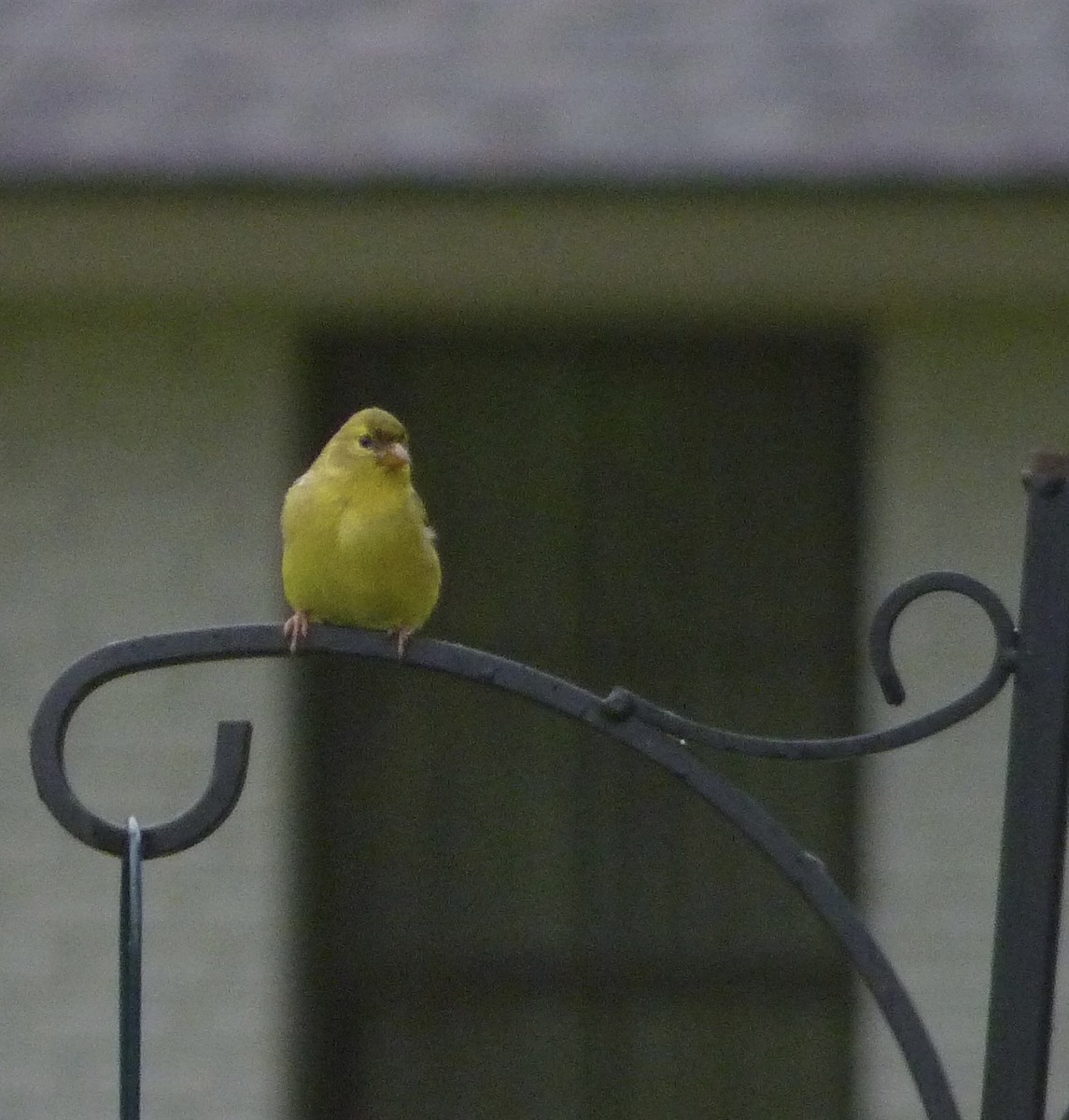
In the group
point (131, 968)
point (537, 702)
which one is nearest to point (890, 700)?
point (537, 702)

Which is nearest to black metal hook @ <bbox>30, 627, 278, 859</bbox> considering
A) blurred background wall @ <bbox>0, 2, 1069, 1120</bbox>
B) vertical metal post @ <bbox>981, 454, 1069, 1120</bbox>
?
vertical metal post @ <bbox>981, 454, 1069, 1120</bbox>

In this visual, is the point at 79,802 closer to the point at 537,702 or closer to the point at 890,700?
the point at 537,702

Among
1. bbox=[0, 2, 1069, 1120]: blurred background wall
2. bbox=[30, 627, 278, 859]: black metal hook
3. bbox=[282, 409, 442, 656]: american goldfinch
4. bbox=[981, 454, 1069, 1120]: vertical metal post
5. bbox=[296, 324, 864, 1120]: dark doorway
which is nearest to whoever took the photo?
bbox=[981, 454, 1069, 1120]: vertical metal post

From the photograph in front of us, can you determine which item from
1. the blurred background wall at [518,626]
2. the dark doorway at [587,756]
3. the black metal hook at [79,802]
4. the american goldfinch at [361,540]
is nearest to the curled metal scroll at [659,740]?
the black metal hook at [79,802]

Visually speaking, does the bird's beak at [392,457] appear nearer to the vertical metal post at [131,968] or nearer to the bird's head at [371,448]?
the bird's head at [371,448]

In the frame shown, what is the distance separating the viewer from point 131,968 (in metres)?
2.10

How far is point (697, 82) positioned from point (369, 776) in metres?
1.83

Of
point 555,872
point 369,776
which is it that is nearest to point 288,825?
point 369,776

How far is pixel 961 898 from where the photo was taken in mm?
5750

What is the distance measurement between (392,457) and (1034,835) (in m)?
1.48

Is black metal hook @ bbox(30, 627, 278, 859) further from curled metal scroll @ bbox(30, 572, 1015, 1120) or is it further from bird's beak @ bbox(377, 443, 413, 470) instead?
bird's beak @ bbox(377, 443, 413, 470)

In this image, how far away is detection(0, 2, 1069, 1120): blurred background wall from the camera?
5.63 meters

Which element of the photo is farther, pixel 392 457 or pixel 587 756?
pixel 587 756

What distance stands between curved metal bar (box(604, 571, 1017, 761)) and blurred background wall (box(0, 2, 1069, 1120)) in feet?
10.9
